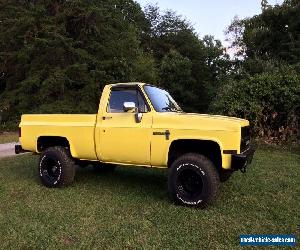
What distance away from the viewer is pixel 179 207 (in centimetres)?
600

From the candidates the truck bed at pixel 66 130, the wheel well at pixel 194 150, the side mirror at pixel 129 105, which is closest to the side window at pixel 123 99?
the side mirror at pixel 129 105

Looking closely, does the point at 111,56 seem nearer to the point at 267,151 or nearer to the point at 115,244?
the point at 267,151

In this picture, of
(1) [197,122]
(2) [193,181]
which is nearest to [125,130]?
(1) [197,122]

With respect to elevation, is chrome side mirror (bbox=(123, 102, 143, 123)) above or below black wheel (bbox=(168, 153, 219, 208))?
above

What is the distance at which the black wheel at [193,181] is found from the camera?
5867mm

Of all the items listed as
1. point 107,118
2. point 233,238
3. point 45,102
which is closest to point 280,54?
point 45,102

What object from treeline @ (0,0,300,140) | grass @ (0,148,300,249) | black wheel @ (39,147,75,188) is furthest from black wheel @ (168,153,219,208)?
treeline @ (0,0,300,140)

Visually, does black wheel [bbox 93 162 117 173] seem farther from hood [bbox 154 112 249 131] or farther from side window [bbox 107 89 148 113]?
hood [bbox 154 112 249 131]

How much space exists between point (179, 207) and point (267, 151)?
6.88 m

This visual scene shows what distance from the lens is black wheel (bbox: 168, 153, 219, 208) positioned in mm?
5867

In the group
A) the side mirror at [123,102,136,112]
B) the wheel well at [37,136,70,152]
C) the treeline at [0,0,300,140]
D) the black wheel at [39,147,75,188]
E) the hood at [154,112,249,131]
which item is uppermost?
the treeline at [0,0,300,140]

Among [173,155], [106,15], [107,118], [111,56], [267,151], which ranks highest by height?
[106,15]

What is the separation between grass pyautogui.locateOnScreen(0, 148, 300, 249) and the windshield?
63.3 inches

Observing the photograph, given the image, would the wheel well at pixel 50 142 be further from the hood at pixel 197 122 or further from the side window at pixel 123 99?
the hood at pixel 197 122
